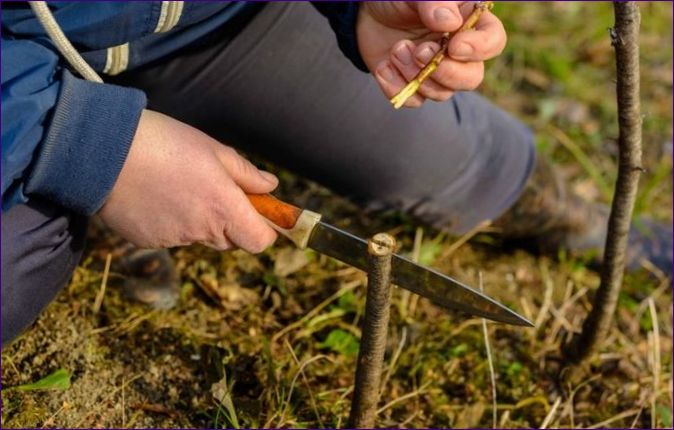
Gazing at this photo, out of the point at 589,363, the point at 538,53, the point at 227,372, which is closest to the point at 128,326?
the point at 227,372

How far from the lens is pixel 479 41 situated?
1.29 meters

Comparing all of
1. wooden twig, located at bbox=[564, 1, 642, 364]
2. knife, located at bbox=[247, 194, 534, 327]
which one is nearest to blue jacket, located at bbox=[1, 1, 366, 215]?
knife, located at bbox=[247, 194, 534, 327]

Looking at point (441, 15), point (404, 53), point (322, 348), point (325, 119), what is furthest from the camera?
point (325, 119)

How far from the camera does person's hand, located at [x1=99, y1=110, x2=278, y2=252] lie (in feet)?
4.36

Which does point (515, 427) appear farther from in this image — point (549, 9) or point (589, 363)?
point (549, 9)

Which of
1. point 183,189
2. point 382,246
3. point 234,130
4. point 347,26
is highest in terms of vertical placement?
point 347,26

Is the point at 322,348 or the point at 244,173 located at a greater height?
the point at 244,173

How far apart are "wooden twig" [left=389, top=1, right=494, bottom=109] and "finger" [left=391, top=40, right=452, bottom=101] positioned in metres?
0.05

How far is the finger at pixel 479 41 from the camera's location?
1292 mm

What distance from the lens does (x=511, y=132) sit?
6.77 ft

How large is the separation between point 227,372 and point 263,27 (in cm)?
69

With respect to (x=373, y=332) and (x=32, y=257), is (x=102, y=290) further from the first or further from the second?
(x=373, y=332)

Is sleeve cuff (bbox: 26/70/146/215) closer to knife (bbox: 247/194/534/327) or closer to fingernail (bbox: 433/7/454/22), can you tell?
knife (bbox: 247/194/534/327)

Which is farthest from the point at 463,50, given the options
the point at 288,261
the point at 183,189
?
the point at 288,261
